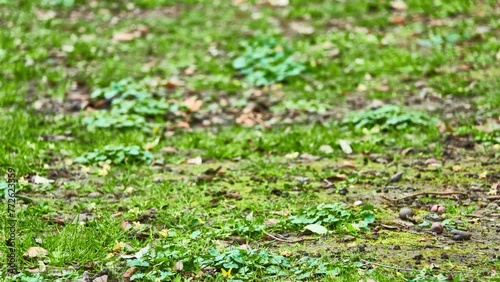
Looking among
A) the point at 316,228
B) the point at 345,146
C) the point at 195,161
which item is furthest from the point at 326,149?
the point at 316,228

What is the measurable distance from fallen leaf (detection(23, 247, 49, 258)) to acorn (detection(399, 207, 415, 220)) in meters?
2.26

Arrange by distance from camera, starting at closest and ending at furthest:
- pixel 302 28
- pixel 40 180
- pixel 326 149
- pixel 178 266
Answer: pixel 178 266
pixel 40 180
pixel 326 149
pixel 302 28

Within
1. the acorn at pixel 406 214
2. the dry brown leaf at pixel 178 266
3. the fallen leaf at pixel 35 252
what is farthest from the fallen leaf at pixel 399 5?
the fallen leaf at pixel 35 252

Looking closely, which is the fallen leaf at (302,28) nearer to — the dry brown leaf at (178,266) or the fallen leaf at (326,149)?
the fallen leaf at (326,149)

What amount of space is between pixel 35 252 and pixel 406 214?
7.73 ft

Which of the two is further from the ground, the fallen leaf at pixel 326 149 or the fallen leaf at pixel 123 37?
the fallen leaf at pixel 326 149

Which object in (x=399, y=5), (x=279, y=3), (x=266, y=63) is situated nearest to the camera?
(x=266, y=63)

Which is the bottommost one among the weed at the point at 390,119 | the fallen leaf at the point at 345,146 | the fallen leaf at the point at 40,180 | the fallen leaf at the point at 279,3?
the fallen leaf at the point at 279,3

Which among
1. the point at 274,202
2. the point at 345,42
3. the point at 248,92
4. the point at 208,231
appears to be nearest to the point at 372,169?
the point at 274,202

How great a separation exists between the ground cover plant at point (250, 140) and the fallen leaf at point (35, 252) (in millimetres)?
24

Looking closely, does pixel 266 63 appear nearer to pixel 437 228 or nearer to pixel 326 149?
pixel 326 149

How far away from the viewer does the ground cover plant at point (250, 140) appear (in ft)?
13.2

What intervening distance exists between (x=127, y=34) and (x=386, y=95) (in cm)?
380

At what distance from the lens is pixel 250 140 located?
6.27 meters
